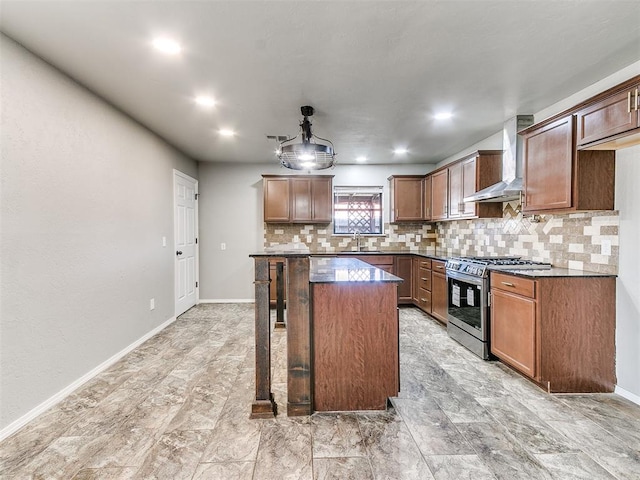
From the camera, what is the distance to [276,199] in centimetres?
512

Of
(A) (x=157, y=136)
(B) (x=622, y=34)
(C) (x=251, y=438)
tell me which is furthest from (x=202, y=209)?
(B) (x=622, y=34)

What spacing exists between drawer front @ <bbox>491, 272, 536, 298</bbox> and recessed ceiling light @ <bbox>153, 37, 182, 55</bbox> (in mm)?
3084

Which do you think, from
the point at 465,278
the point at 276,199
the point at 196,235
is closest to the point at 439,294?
the point at 465,278

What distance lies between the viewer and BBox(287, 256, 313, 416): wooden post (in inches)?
81.5

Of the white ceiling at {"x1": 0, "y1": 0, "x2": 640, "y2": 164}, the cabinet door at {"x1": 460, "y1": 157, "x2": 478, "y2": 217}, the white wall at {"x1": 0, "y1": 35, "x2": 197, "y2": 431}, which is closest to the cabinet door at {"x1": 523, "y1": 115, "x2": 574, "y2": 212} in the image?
the white ceiling at {"x1": 0, "y1": 0, "x2": 640, "y2": 164}

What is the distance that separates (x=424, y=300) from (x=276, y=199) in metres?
2.82

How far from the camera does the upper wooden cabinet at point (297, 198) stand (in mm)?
5109

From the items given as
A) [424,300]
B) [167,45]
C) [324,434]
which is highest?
[167,45]

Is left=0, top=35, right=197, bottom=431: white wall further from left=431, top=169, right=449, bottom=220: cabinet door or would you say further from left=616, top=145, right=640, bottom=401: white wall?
left=616, top=145, right=640, bottom=401: white wall

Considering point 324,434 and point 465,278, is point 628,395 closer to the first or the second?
point 465,278

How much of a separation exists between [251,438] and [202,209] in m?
4.24

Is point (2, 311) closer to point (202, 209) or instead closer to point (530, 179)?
point (202, 209)

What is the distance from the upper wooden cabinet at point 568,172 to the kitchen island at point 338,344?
1619 mm

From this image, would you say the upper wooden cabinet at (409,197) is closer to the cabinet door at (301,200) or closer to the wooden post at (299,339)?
the cabinet door at (301,200)
